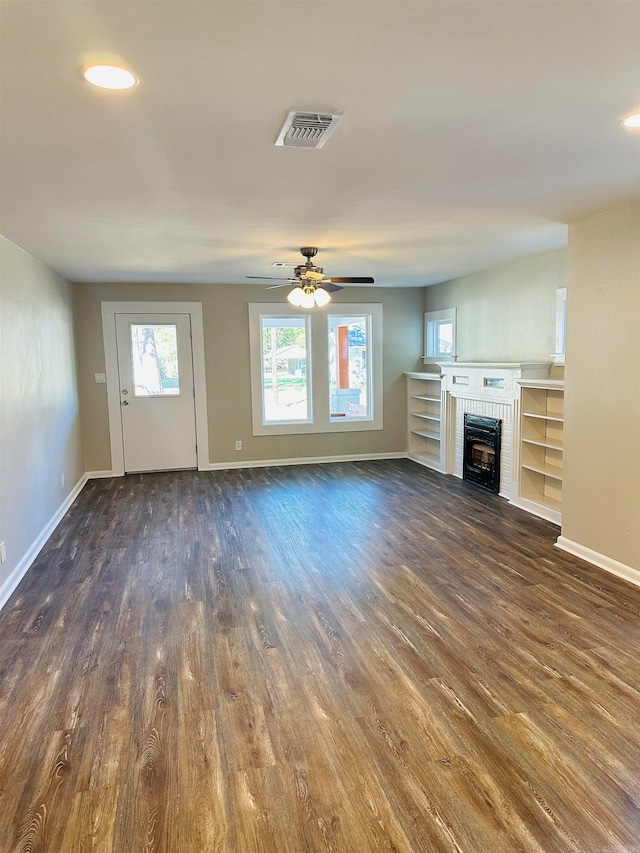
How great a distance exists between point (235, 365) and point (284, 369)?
2.19 feet

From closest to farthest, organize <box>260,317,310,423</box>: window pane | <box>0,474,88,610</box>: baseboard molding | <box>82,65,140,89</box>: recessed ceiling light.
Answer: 1. <box>82,65,140,89</box>: recessed ceiling light
2. <box>0,474,88,610</box>: baseboard molding
3. <box>260,317,310,423</box>: window pane

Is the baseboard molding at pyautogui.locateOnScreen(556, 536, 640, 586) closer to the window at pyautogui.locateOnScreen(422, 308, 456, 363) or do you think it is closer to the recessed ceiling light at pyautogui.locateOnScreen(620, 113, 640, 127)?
the recessed ceiling light at pyautogui.locateOnScreen(620, 113, 640, 127)

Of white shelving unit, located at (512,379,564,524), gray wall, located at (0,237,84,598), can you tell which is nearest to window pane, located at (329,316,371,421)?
white shelving unit, located at (512,379,564,524)

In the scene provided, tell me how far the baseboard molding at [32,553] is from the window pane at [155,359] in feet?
5.28

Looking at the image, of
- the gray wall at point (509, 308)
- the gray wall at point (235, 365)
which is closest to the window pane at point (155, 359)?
the gray wall at point (235, 365)

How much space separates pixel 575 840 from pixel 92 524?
14.0ft

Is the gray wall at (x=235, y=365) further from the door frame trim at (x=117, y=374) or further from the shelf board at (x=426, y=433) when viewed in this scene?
the shelf board at (x=426, y=433)

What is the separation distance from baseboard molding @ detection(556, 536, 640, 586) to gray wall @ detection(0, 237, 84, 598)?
152 inches

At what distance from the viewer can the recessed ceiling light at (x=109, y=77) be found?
1.65 m

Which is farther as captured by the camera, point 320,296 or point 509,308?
point 509,308

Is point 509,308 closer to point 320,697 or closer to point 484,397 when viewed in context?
point 484,397

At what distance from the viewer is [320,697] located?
235 cm

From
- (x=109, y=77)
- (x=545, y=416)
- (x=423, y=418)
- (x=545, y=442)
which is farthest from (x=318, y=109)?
(x=423, y=418)

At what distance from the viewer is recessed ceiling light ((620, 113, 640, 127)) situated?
208 cm
